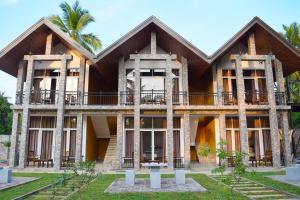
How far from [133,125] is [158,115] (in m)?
1.69

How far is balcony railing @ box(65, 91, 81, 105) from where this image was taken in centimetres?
1649

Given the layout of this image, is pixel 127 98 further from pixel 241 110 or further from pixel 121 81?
pixel 241 110

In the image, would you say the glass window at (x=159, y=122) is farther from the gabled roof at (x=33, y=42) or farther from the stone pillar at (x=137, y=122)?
the gabled roof at (x=33, y=42)

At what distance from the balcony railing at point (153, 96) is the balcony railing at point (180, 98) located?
0.84 m

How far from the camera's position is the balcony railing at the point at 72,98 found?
16.5 meters

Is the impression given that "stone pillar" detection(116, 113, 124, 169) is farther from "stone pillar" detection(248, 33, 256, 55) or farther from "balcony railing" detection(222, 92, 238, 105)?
"stone pillar" detection(248, 33, 256, 55)

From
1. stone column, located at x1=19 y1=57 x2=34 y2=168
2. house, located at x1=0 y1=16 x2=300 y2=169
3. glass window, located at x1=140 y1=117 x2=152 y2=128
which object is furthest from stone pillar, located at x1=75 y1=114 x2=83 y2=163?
glass window, located at x1=140 y1=117 x2=152 y2=128

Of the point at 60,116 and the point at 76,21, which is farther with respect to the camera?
the point at 76,21

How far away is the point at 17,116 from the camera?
1584 centimetres

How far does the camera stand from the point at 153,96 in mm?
16469

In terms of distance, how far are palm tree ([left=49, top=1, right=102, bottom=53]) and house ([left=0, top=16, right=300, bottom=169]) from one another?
353 inches

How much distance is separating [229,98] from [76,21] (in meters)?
17.2

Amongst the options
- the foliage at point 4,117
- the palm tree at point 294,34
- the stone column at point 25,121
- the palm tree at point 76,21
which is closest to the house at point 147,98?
the stone column at point 25,121

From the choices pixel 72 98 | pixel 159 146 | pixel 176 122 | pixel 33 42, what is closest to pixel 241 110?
pixel 176 122
